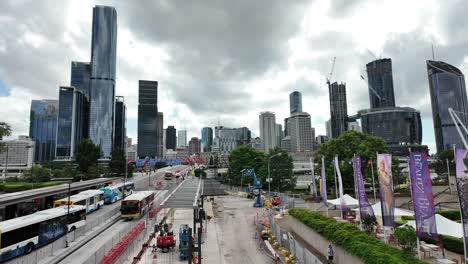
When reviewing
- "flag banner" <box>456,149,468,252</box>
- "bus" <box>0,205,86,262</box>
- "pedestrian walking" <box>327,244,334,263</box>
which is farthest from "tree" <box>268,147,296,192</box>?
"flag banner" <box>456,149,468,252</box>

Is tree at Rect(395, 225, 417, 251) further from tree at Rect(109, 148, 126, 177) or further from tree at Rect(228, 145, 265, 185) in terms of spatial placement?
tree at Rect(109, 148, 126, 177)

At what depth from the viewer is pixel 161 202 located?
5331 cm

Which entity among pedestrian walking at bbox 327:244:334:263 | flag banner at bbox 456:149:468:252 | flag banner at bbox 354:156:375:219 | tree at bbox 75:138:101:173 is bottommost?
pedestrian walking at bbox 327:244:334:263

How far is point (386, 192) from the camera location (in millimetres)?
19922

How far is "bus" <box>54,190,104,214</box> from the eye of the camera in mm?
37237

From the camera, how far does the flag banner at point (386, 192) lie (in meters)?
19.4

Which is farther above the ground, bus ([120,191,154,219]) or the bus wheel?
bus ([120,191,154,219])

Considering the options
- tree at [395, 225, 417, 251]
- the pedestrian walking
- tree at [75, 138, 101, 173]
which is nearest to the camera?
tree at [395, 225, 417, 251]

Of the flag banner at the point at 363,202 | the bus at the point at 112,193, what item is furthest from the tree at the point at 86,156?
the flag banner at the point at 363,202

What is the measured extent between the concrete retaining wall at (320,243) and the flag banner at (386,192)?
12.6 feet

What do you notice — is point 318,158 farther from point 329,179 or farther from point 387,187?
point 387,187

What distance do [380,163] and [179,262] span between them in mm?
16460

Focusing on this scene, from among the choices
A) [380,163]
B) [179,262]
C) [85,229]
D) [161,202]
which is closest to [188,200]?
[161,202]

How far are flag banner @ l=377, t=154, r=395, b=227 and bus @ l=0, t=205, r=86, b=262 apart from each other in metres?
27.3
